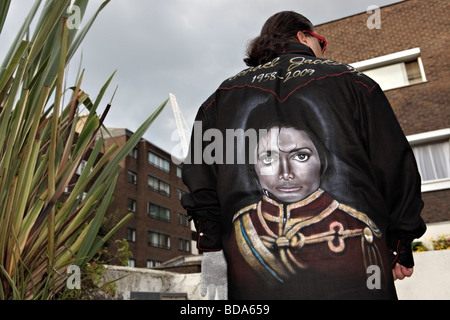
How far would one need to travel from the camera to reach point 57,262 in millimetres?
1779

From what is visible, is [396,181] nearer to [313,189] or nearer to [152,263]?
[313,189]

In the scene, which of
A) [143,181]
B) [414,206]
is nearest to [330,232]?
[414,206]

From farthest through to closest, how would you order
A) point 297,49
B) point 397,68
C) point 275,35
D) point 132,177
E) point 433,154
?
point 132,177, point 397,68, point 433,154, point 275,35, point 297,49

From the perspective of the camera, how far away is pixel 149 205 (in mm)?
40844

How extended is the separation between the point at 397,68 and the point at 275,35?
37.0 ft

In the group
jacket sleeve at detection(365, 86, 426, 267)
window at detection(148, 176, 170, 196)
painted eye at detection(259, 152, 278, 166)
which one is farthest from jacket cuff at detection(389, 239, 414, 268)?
window at detection(148, 176, 170, 196)

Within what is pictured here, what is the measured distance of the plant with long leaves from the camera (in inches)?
64.2

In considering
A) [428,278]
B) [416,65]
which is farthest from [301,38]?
[416,65]

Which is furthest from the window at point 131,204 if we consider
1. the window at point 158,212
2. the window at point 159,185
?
the window at point 159,185

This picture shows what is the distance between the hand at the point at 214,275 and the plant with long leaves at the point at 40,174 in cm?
56

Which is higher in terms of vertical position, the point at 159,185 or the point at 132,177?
the point at 159,185

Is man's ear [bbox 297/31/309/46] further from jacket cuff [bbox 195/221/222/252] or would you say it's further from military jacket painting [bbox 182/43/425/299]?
jacket cuff [bbox 195/221/222/252]

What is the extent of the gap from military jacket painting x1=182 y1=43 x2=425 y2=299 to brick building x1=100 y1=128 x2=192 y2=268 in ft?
116

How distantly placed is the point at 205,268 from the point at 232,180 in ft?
1.25
